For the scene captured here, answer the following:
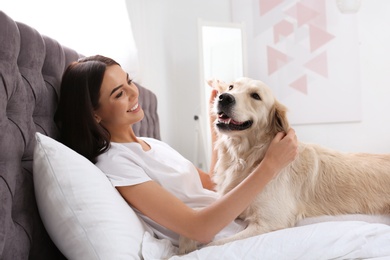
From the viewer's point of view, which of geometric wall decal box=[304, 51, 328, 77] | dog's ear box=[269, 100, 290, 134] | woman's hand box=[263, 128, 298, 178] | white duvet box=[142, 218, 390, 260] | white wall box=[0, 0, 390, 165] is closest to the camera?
white duvet box=[142, 218, 390, 260]

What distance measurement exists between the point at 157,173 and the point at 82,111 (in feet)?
1.04

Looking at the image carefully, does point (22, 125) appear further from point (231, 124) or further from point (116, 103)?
point (231, 124)

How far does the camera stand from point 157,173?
1276 millimetres

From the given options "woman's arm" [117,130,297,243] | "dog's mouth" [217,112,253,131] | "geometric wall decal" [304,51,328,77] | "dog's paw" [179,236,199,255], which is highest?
"geometric wall decal" [304,51,328,77]

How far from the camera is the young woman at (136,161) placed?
3.72ft

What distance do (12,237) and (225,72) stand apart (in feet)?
12.4

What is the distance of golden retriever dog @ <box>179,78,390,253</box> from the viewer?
4.85 feet

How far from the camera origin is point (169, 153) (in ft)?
4.97

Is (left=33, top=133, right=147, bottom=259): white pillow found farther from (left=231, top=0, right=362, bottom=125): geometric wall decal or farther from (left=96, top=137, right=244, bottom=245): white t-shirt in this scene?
(left=231, top=0, right=362, bottom=125): geometric wall decal

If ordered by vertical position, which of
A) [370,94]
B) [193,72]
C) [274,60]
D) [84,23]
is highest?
[84,23]

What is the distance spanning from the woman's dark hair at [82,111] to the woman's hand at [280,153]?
21.1 inches

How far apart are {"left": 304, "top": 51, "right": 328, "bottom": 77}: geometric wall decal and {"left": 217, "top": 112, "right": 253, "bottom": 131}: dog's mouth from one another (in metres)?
3.77

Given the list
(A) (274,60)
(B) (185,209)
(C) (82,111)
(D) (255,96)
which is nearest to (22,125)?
(C) (82,111)

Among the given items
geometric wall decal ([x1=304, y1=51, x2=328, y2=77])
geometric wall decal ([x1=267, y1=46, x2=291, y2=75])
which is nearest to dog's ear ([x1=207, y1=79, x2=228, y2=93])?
geometric wall decal ([x1=267, y1=46, x2=291, y2=75])
